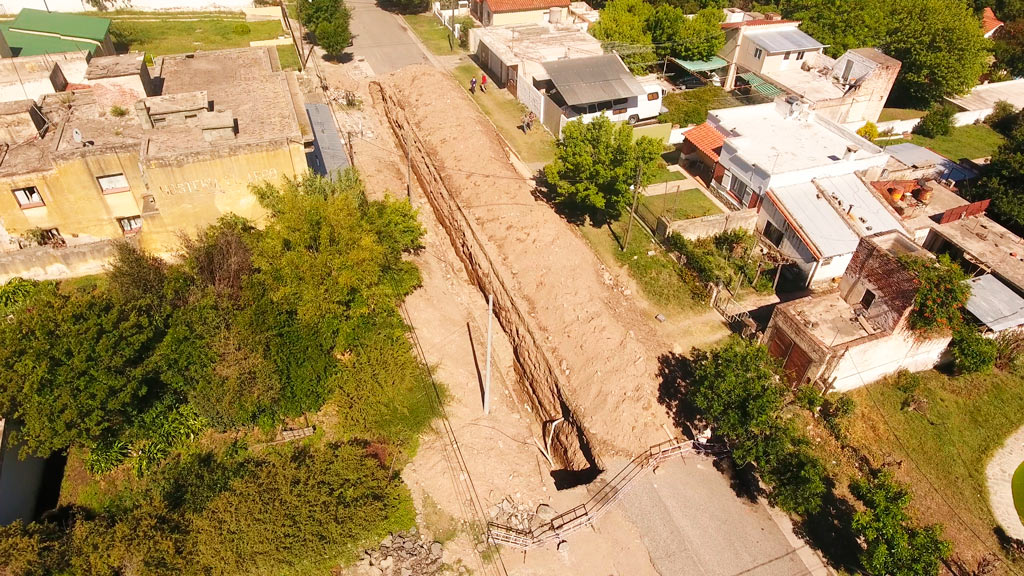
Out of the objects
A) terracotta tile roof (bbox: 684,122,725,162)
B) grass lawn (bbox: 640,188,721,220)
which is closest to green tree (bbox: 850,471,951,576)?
grass lawn (bbox: 640,188,721,220)

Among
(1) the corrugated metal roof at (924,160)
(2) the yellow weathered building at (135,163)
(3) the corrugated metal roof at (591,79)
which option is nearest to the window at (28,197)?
(2) the yellow weathered building at (135,163)

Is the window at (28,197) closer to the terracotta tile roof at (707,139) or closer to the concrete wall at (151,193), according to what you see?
the concrete wall at (151,193)

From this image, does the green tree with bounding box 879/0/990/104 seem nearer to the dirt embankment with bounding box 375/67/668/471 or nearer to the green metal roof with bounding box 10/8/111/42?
the dirt embankment with bounding box 375/67/668/471

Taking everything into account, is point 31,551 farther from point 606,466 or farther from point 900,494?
point 900,494

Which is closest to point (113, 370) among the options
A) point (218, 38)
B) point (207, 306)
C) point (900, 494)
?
point (207, 306)

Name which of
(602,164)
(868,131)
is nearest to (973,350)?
(602,164)

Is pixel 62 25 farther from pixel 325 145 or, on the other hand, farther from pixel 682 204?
pixel 682 204
